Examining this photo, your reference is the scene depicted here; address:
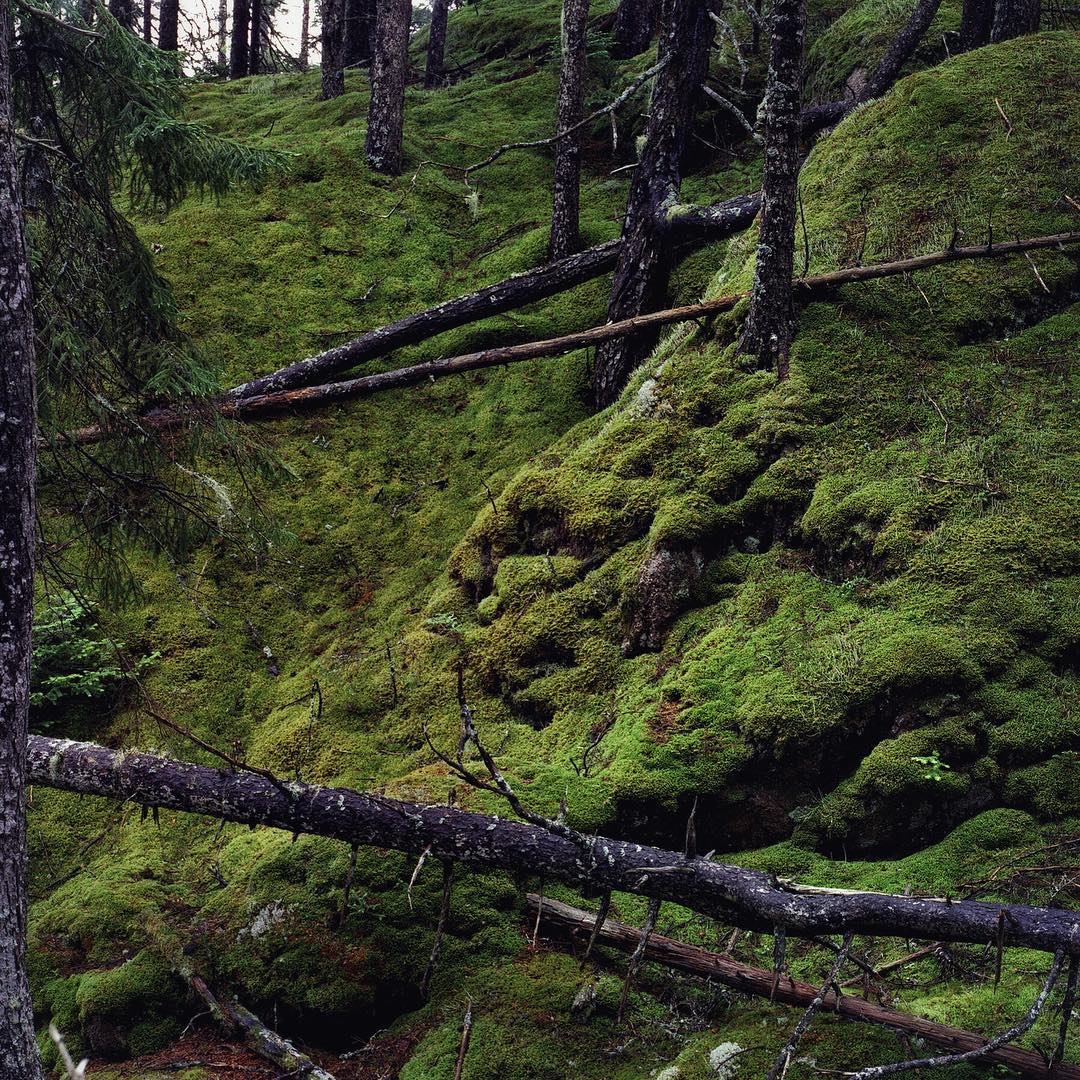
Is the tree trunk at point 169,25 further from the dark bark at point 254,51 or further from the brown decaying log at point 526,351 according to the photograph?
the brown decaying log at point 526,351

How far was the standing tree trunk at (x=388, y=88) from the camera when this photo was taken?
606 inches

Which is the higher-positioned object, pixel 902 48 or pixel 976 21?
pixel 976 21

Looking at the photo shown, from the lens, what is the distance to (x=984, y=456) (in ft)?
21.5

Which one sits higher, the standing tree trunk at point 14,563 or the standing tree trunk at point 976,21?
the standing tree trunk at point 976,21

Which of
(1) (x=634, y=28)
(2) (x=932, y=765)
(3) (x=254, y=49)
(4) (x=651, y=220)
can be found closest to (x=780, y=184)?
(4) (x=651, y=220)

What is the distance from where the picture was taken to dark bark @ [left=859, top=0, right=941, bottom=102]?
1156 centimetres

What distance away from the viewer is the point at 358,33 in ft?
79.6

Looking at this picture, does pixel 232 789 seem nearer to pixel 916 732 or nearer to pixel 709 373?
pixel 916 732

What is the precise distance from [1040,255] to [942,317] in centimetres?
104

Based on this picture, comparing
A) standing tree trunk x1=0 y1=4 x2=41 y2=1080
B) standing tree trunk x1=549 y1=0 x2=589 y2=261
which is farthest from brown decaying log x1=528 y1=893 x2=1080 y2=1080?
standing tree trunk x1=549 y1=0 x2=589 y2=261

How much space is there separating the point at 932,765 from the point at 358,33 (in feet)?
82.4

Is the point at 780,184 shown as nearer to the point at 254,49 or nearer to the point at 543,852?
the point at 543,852

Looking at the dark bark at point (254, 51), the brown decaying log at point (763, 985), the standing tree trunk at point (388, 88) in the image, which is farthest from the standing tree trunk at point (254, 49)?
the brown decaying log at point (763, 985)

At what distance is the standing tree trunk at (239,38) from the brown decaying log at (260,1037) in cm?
2579
